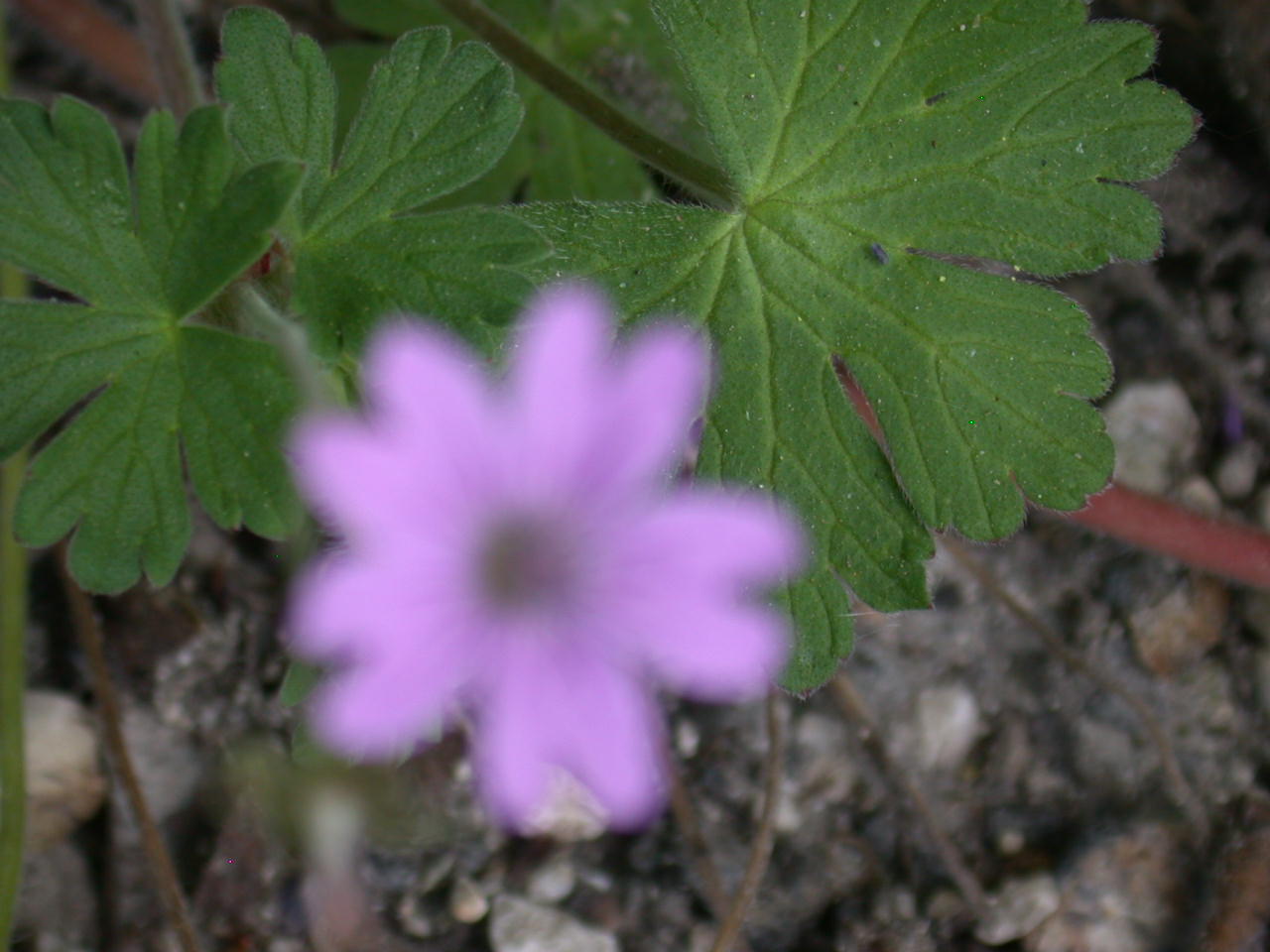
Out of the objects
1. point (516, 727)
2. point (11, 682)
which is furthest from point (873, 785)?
point (516, 727)

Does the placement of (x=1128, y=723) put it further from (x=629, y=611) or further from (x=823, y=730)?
(x=629, y=611)

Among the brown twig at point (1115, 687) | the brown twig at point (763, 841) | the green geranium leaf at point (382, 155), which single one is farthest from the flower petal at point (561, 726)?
the brown twig at point (1115, 687)

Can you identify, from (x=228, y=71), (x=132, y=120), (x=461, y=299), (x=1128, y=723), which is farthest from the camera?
(x=132, y=120)

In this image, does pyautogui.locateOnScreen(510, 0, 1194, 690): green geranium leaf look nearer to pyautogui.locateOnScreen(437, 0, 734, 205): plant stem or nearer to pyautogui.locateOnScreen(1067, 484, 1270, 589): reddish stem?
pyautogui.locateOnScreen(437, 0, 734, 205): plant stem

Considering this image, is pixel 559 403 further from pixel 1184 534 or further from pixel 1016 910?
pixel 1016 910

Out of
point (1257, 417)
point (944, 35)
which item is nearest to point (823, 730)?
point (1257, 417)

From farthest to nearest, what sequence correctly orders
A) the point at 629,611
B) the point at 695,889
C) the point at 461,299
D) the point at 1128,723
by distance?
the point at 1128,723, the point at 695,889, the point at 461,299, the point at 629,611
